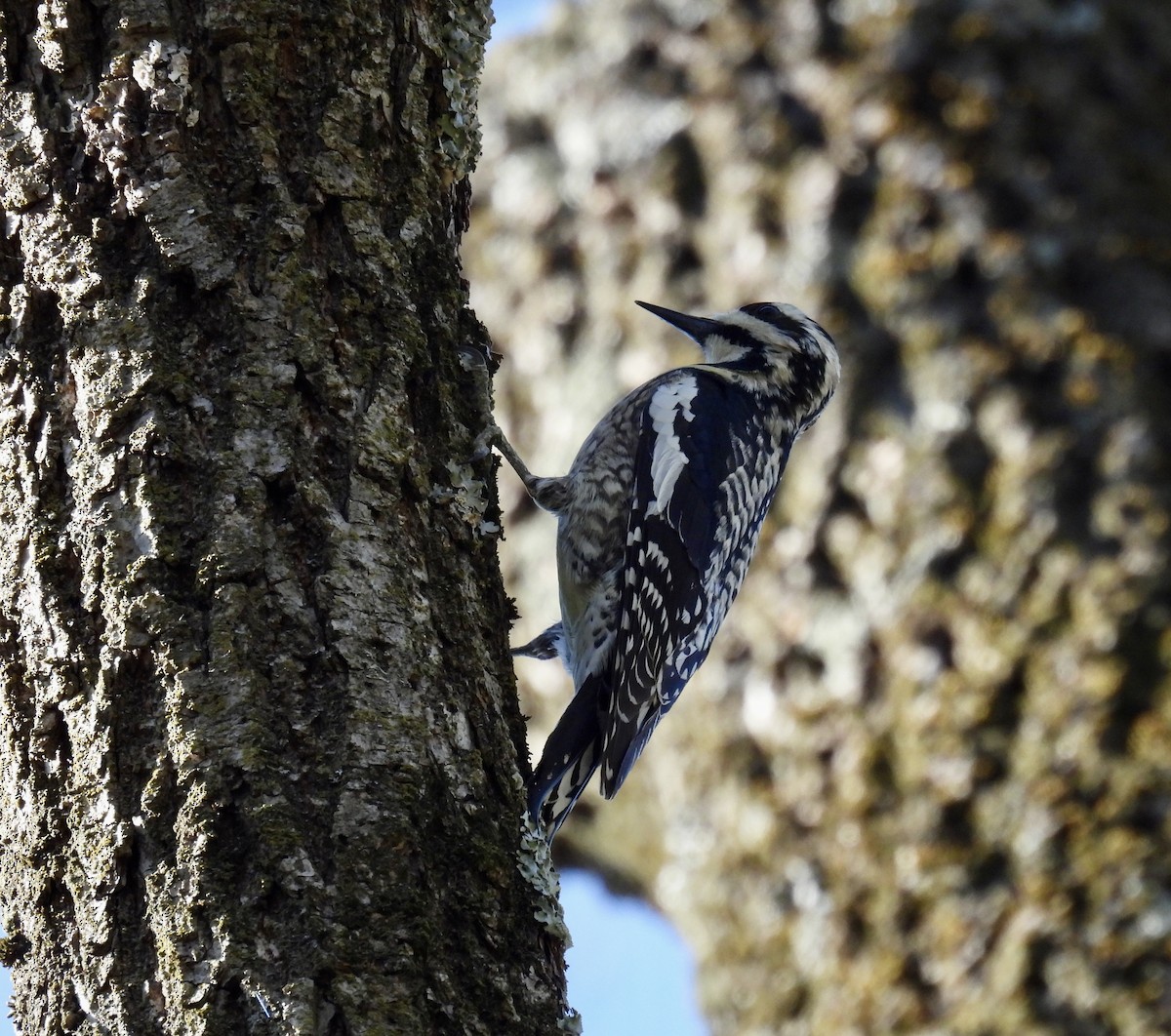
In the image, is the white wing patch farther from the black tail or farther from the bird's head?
the black tail

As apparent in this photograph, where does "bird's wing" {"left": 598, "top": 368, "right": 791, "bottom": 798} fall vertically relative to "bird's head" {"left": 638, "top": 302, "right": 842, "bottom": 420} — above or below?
below

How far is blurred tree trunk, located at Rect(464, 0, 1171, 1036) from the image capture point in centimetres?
424

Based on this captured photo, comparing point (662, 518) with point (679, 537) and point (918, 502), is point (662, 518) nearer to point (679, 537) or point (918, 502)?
point (679, 537)

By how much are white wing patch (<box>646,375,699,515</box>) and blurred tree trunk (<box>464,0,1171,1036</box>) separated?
3.81 feet

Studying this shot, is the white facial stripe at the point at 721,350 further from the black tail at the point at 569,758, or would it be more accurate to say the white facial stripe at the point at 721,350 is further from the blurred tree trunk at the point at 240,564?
the blurred tree trunk at the point at 240,564

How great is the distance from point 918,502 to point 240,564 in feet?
10.3

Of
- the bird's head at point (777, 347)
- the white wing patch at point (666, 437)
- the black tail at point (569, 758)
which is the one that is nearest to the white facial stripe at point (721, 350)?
the bird's head at point (777, 347)

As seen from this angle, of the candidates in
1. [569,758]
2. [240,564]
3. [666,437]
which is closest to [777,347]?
[666,437]

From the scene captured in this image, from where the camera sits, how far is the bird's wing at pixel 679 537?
3375 mm

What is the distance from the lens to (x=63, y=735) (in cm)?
181

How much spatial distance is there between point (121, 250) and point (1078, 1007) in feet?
10.7

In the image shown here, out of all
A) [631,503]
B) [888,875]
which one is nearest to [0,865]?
[631,503]

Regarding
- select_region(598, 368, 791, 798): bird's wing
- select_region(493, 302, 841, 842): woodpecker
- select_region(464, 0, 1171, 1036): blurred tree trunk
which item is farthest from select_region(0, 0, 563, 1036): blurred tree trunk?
select_region(464, 0, 1171, 1036): blurred tree trunk

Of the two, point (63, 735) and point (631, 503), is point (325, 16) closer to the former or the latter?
point (63, 735)
